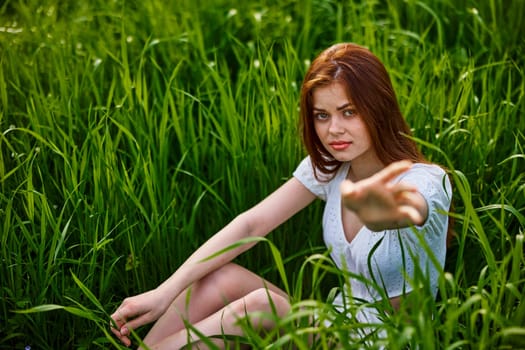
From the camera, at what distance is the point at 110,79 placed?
9.75 feet

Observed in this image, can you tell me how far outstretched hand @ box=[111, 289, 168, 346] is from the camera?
2.00 meters

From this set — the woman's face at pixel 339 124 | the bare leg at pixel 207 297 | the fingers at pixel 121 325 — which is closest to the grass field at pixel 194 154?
the fingers at pixel 121 325

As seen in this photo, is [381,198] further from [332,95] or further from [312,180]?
[312,180]

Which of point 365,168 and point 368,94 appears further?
point 365,168

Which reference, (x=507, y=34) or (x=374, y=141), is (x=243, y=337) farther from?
(x=507, y=34)

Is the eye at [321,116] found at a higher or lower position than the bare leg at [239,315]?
higher

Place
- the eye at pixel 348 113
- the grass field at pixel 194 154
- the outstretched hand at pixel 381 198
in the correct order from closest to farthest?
the outstretched hand at pixel 381 198, the eye at pixel 348 113, the grass field at pixel 194 154

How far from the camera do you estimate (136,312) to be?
201 centimetres

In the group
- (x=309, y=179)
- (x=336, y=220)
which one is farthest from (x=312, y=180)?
(x=336, y=220)

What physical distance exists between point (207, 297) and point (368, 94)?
0.65 m

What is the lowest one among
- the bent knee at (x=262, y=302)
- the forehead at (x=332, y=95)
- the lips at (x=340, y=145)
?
the bent knee at (x=262, y=302)

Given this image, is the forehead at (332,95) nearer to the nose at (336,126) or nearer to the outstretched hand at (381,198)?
the nose at (336,126)

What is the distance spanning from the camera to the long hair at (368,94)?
1927mm

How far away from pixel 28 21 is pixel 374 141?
1.93 meters
